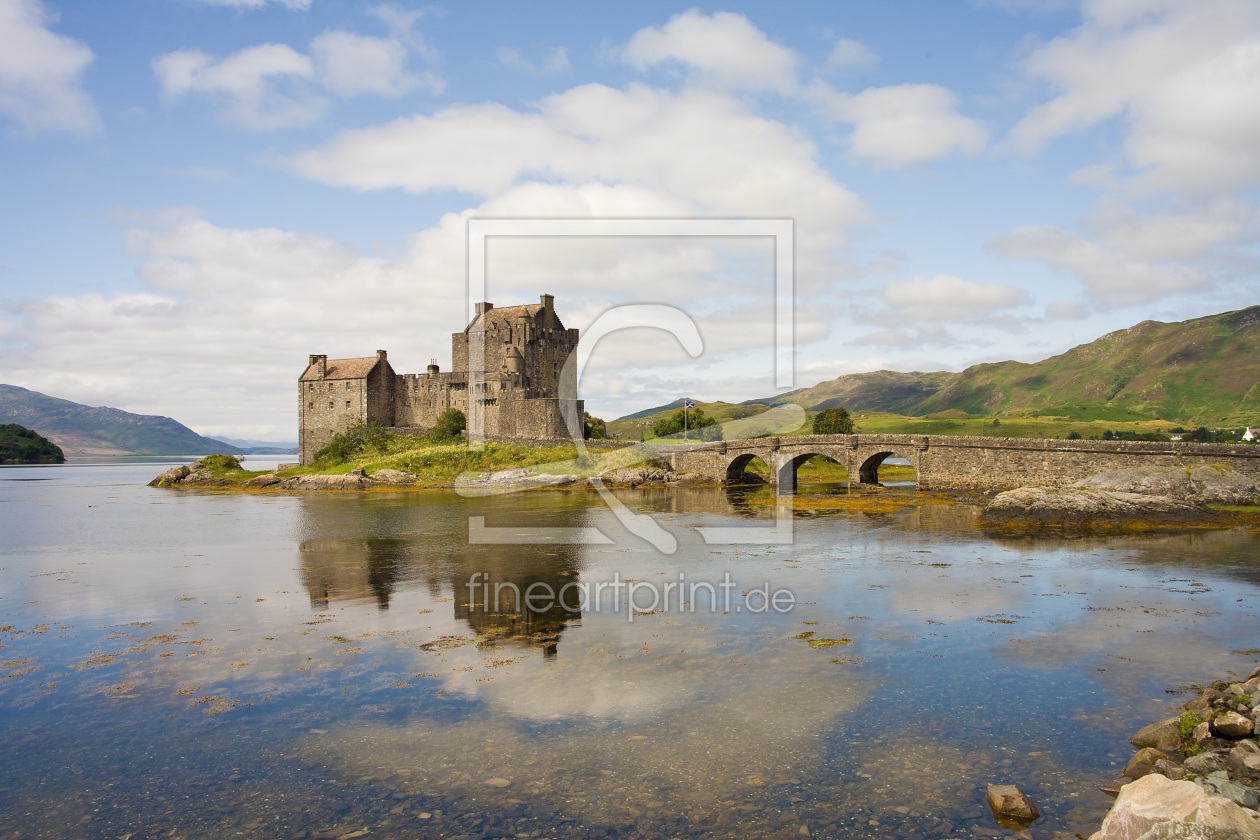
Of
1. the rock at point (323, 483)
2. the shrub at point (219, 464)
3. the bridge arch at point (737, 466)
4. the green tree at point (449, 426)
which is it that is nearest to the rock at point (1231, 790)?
the bridge arch at point (737, 466)

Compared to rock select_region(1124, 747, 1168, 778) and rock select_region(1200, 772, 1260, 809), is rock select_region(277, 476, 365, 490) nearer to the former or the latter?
rock select_region(1124, 747, 1168, 778)

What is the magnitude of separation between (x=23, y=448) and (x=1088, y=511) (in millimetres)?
174231

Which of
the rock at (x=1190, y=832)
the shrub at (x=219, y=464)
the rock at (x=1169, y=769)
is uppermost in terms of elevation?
the shrub at (x=219, y=464)

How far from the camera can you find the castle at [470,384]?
7050 cm

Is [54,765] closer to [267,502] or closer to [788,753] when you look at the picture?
[788,753]

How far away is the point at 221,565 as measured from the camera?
25.5 m

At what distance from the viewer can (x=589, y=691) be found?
1233 cm

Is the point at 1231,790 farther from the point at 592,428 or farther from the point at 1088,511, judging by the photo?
the point at 592,428

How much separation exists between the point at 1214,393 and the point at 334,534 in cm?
18966

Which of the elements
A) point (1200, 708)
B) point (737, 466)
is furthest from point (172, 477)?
point (1200, 708)

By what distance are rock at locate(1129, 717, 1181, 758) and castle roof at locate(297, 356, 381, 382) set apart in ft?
235

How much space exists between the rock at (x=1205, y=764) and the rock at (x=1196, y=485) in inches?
1259

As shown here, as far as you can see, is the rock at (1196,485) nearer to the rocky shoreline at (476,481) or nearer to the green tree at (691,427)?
the rocky shoreline at (476,481)

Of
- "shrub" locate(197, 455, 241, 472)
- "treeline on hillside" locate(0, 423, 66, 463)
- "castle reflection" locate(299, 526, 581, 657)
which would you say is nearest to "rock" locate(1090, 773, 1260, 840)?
"castle reflection" locate(299, 526, 581, 657)
